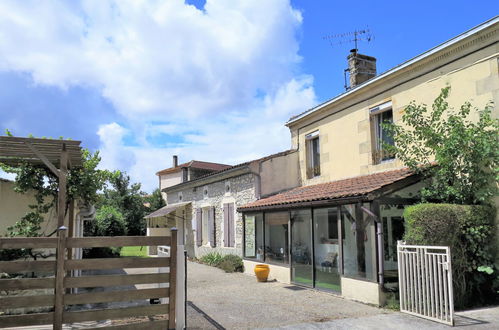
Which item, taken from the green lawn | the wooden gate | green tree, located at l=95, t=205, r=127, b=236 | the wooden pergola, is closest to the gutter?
green tree, located at l=95, t=205, r=127, b=236

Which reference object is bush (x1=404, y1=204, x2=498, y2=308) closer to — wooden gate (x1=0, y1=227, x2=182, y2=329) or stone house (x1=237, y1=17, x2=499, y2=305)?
stone house (x1=237, y1=17, x2=499, y2=305)

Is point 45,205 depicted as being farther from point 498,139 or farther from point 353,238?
point 498,139

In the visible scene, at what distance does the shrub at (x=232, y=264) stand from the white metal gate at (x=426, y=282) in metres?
7.82

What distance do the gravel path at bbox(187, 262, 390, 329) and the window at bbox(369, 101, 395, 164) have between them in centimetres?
406

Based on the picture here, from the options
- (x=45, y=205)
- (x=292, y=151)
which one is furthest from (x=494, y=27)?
(x=45, y=205)

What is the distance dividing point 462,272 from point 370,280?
1763mm

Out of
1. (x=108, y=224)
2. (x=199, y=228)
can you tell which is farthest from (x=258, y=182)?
(x=108, y=224)

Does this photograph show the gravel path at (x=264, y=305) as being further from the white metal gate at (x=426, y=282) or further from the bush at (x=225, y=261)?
the bush at (x=225, y=261)

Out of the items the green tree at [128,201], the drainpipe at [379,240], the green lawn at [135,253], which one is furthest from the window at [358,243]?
the green tree at [128,201]

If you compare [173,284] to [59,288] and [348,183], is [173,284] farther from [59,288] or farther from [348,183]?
[348,183]

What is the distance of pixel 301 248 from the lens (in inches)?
447

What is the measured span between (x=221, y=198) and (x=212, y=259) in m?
2.62

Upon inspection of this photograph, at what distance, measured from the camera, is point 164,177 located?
3497 centimetres

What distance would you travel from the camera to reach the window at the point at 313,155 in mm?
13909
